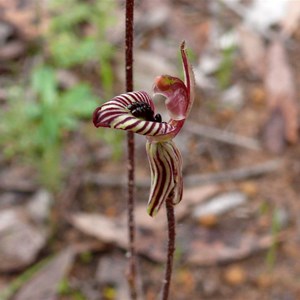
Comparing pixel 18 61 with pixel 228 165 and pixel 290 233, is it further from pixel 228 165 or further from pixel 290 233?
pixel 290 233

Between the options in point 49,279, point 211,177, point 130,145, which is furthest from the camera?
point 211,177

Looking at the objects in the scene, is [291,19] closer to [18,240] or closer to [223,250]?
[223,250]

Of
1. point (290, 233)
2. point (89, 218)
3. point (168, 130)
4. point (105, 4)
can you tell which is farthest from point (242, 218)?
point (168, 130)

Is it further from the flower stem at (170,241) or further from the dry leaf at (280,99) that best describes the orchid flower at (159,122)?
the dry leaf at (280,99)

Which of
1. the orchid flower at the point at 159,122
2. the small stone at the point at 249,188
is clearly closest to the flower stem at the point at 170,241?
the orchid flower at the point at 159,122

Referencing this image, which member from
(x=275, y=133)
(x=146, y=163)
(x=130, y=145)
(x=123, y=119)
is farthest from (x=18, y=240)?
(x=123, y=119)
